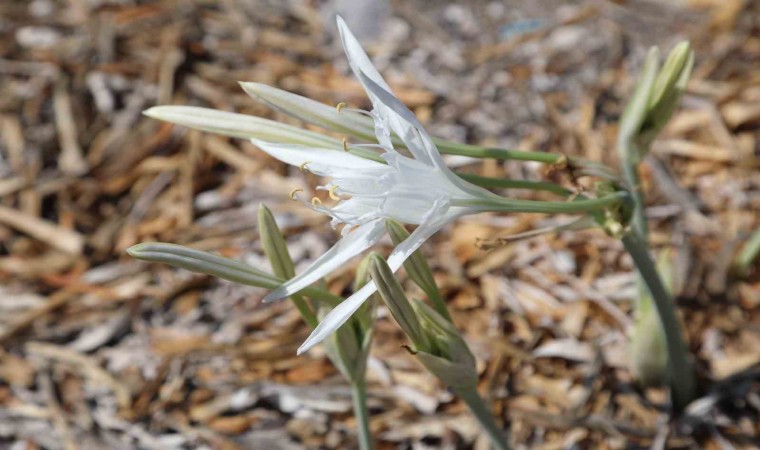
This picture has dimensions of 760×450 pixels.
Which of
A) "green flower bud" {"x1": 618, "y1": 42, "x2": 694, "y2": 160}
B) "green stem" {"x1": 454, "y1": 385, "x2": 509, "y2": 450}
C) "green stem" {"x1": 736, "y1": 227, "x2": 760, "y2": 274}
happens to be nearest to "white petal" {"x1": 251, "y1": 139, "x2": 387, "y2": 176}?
"green stem" {"x1": 454, "y1": 385, "x2": 509, "y2": 450}

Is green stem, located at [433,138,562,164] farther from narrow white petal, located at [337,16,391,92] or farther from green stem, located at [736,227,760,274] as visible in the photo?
green stem, located at [736,227,760,274]

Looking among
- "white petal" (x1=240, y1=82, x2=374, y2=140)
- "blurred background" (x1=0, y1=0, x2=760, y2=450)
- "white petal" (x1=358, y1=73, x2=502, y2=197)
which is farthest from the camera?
"blurred background" (x1=0, y1=0, x2=760, y2=450)

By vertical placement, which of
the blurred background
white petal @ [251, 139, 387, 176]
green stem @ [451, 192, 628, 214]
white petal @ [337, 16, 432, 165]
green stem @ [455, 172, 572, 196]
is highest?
white petal @ [337, 16, 432, 165]

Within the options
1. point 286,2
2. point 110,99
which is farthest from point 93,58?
point 286,2

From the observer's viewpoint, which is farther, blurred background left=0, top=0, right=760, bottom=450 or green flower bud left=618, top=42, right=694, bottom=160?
blurred background left=0, top=0, right=760, bottom=450

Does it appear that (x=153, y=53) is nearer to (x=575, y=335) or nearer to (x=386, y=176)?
(x=575, y=335)

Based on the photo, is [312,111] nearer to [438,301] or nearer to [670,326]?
[438,301]

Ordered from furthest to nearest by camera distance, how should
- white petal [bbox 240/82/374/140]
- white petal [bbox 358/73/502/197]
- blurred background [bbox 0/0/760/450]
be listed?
blurred background [bbox 0/0/760/450] → white petal [bbox 240/82/374/140] → white petal [bbox 358/73/502/197]
